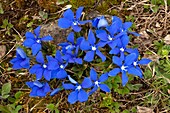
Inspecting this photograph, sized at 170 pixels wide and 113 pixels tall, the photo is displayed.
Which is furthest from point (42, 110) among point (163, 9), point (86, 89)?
point (163, 9)

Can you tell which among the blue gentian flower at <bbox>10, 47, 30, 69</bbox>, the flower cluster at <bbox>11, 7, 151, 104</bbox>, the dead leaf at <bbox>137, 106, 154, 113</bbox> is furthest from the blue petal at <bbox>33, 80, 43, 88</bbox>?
the dead leaf at <bbox>137, 106, 154, 113</bbox>

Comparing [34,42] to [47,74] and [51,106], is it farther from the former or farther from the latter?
[51,106]

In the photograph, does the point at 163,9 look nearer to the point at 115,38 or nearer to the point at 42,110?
the point at 115,38

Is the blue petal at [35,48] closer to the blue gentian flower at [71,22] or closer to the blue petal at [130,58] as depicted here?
the blue gentian flower at [71,22]

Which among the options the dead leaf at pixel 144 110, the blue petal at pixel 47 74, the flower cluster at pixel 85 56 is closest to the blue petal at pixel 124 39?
the flower cluster at pixel 85 56

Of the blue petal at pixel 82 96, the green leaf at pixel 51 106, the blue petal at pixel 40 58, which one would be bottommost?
the green leaf at pixel 51 106

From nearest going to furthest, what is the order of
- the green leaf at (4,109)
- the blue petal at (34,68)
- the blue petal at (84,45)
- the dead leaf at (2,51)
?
the blue petal at (84,45)
the blue petal at (34,68)
the green leaf at (4,109)
the dead leaf at (2,51)
